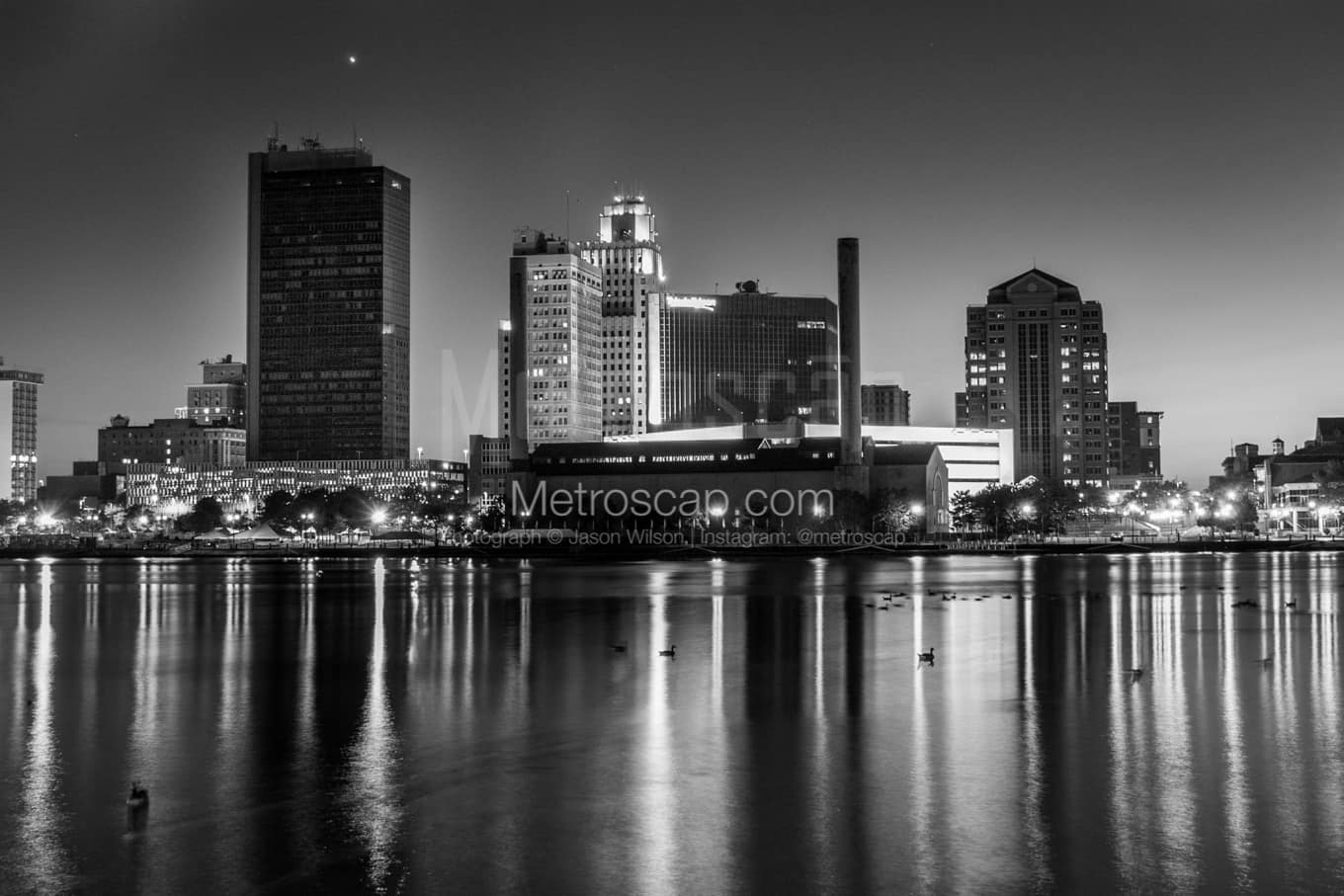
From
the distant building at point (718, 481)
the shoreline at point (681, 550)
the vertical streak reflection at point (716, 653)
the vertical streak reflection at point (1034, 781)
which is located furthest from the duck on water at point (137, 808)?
the distant building at point (718, 481)

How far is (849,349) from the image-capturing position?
166m

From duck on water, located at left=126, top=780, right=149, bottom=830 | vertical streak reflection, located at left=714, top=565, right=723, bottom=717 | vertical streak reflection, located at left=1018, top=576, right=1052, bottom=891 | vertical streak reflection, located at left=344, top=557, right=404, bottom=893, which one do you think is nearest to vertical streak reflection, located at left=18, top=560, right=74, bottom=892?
duck on water, located at left=126, top=780, right=149, bottom=830

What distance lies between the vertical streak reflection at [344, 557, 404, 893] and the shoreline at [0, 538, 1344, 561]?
100868 mm

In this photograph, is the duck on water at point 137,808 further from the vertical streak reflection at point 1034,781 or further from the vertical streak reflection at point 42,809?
the vertical streak reflection at point 1034,781

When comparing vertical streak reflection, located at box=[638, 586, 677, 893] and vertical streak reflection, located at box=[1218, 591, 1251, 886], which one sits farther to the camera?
vertical streak reflection, located at box=[1218, 591, 1251, 886]

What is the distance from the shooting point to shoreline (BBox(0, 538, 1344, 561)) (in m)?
130

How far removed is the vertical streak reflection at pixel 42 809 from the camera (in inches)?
641

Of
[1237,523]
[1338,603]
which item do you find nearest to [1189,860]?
[1338,603]

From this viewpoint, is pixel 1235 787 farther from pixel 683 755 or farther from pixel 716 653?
pixel 716 653

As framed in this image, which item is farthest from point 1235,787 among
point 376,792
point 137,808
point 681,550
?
point 681,550

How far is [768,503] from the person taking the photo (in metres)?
168

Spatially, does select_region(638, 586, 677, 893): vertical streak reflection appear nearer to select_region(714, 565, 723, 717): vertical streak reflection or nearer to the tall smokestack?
select_region(714, 565, 723, 717): vertical streak reflection

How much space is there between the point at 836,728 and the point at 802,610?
3036cm

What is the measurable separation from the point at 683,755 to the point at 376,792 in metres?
5.64
